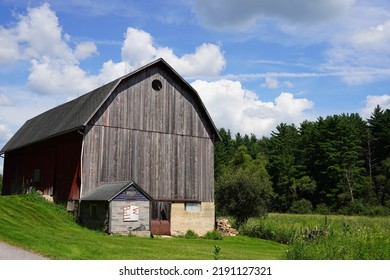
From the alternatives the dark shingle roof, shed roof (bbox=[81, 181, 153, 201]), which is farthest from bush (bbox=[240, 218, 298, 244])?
the dark shingle roof

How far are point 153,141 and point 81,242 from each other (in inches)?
544

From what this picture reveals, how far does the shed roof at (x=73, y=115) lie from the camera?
98.2 ft

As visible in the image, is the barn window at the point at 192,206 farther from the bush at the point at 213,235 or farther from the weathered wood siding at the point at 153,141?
the bush at the point at 213,235

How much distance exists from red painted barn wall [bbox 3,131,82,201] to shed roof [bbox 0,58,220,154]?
0.55m

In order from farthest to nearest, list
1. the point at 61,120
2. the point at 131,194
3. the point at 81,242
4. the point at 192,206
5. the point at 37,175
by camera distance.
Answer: the point at 37,175 → the point at 61,120 → the point at 192,206 → the point at 131,194 → the point at 81,242

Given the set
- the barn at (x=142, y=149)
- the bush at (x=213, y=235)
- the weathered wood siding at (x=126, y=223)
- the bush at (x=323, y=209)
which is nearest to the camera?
the weathered wood siding at (x=126, y=223)

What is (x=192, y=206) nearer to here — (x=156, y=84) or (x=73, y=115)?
(x=156, y=84)

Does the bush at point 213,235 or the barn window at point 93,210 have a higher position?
the barn window at point 93,210

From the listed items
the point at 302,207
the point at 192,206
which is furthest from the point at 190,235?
the point at 302,207

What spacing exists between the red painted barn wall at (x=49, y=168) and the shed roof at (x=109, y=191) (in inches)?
52.1

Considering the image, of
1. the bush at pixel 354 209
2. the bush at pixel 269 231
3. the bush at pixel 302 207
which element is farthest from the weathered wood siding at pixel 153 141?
the bush at pixel 302 207

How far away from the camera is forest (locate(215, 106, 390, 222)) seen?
66312 millimetres

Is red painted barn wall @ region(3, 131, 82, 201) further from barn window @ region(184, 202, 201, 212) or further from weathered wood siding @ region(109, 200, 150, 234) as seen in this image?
barn window @ region(184, 202, 201, 212)

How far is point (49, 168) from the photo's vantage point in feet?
112
